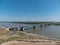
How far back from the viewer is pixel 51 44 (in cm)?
1725

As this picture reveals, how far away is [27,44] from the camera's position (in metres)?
17.3

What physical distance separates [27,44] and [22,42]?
3.21 ft

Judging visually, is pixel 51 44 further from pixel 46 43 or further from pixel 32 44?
pixel 32 44

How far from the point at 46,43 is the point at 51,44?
0.73 m

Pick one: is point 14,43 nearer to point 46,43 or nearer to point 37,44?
point 37,44

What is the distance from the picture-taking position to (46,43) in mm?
17594

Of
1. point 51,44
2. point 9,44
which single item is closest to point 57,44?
point 51,44

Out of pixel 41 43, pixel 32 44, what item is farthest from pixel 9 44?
pixel 41 43

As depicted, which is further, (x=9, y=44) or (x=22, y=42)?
(x=22, y=42)

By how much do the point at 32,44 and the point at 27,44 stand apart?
685 millimetres

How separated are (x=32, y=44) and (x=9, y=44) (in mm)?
3111

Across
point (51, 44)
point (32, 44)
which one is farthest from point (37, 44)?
point (51, 44)

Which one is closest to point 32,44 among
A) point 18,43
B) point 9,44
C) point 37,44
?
point 37,44

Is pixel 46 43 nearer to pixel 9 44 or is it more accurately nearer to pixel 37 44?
pixel 37 44
